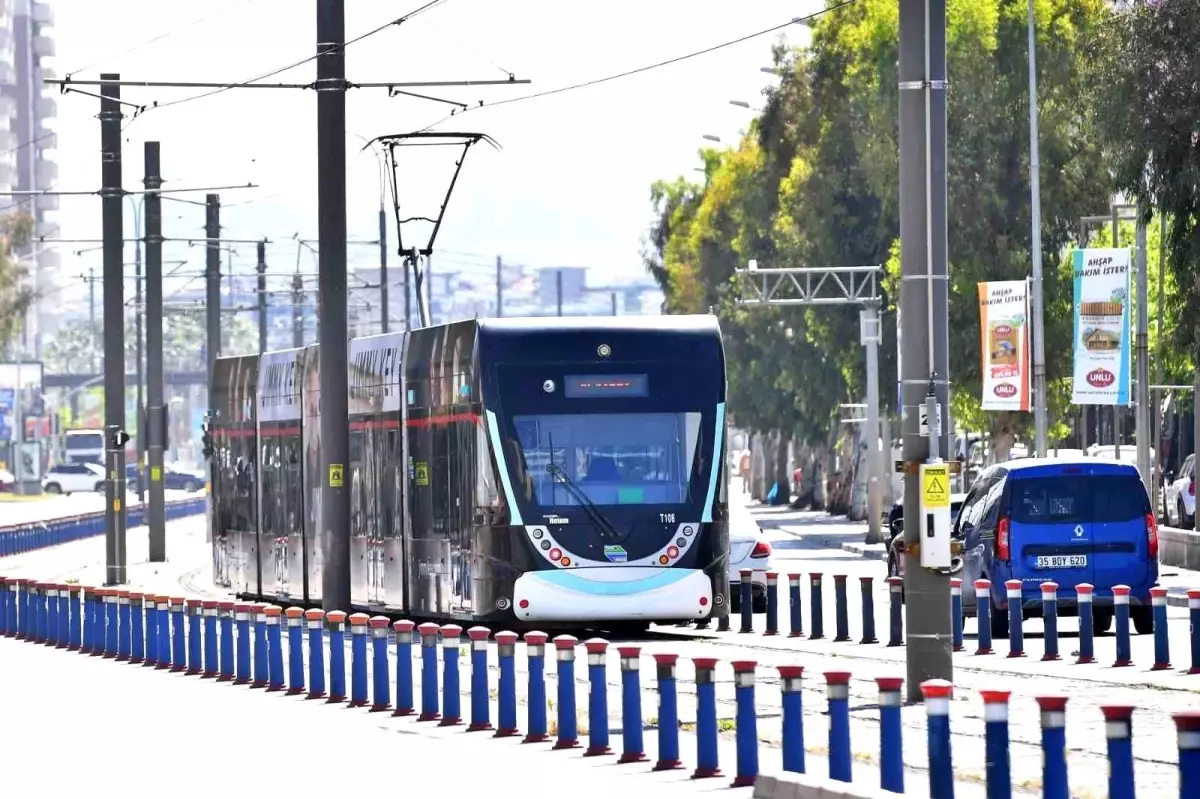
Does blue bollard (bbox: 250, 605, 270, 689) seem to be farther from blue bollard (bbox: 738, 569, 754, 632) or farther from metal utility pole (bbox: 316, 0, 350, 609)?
blue bollard (bbox: 738, 569, 754, 632)

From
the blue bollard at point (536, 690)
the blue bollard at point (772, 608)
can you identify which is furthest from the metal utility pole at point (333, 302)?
the blue bollard at point (536, 690)

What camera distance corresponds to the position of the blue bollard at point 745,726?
15.2m

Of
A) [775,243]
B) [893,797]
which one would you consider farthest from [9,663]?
[775,243]

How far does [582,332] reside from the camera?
2811 cm

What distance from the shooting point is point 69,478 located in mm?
150500

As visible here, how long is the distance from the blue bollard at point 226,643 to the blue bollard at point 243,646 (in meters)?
0.24

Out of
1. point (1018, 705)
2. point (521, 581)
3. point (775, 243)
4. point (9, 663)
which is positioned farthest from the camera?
point (775, 243)

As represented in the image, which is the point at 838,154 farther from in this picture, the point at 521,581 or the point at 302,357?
the point at 521,581

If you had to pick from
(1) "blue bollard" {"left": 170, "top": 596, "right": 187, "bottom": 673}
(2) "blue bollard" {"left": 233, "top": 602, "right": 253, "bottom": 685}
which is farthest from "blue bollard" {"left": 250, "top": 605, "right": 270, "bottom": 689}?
(1) "blue bollard" {"left": 170, "top": 596, "right": 187, "bottom": 673}

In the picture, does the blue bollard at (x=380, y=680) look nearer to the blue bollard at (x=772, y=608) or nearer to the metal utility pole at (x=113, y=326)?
the blue bollard at (x=772, y=608)

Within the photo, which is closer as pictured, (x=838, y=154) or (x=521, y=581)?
(x=521, y=581)

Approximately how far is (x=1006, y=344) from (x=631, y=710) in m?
32.5

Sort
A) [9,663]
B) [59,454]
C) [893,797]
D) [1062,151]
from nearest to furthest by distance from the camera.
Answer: [893,797] < [9,663] < [1062,151] < [59,454]

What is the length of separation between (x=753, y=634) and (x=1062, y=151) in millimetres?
32398
